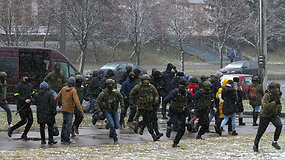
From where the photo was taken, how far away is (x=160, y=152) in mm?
10805

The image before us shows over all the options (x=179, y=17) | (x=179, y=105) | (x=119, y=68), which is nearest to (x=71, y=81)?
(x=179, y=105)

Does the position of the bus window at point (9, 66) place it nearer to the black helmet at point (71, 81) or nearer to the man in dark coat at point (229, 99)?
the black helmet at point (71, 81)

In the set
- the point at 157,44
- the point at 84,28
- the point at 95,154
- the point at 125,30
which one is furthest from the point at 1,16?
the point at 157,44

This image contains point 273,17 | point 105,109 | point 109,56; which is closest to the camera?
point 105,109

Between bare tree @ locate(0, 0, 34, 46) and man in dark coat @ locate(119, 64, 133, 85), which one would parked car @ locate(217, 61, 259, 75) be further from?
man in dark coat @ locate(119, 64, 133, 85)

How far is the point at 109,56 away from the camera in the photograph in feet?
202

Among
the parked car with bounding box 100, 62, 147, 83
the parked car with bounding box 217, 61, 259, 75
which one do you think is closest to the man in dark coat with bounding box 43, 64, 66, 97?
the parked car with bounding box 100, 62, 147, 83

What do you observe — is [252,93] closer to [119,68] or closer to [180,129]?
[180,129]

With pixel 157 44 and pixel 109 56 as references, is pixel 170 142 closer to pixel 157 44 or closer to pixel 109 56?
pixel 109 56

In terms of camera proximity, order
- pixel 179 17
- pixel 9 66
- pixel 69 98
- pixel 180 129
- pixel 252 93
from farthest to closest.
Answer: pixel 179 17 < pixel 9 66 < pixel 252 93 < pixel 69 98 < pixel 180 129

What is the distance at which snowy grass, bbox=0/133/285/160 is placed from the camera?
33.3ft

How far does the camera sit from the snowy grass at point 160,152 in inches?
400

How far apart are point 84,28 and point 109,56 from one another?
85.6ft

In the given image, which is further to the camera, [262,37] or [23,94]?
[262,37]
